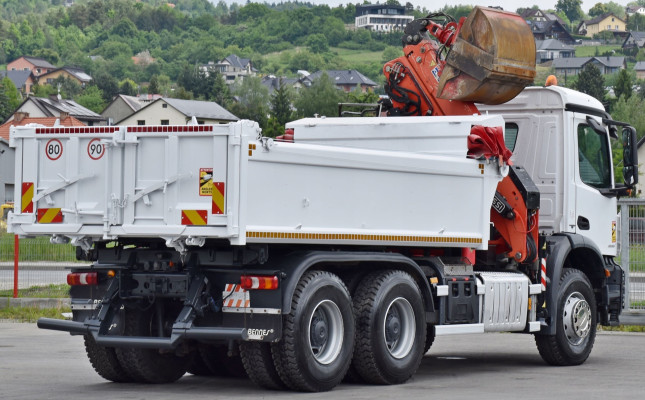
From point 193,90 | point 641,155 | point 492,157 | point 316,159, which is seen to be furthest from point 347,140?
point 193,90

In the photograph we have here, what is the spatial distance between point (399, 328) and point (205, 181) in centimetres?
285

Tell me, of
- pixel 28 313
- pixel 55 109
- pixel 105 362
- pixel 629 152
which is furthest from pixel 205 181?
pixel 55 109

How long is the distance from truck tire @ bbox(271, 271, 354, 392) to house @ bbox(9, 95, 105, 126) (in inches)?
4773

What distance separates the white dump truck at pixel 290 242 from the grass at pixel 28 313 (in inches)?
325

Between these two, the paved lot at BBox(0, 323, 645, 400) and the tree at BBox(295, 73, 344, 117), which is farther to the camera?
the tree at BBox(295, 73, 344, 117)

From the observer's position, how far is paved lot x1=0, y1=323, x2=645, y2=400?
12.3 meters

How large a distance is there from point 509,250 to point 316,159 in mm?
3778

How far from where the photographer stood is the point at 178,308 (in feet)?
41.5

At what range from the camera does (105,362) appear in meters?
13.2

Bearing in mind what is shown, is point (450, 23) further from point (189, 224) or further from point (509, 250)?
point (189, 224)

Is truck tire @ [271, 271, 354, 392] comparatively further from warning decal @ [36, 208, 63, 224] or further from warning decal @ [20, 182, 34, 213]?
warning decal @ [20, 182, 34, 213]

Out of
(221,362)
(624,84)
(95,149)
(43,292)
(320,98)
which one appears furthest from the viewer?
(624,84)

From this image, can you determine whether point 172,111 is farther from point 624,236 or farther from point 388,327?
point 388,327

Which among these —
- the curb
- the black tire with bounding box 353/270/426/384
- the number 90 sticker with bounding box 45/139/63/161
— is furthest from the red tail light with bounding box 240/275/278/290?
the curb
